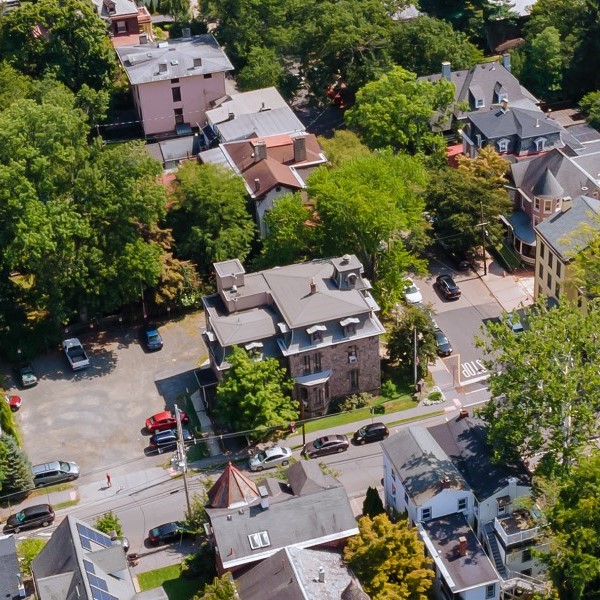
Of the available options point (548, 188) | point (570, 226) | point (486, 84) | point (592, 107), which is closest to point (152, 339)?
point (570, 226)

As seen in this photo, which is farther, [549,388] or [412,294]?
[412,294]

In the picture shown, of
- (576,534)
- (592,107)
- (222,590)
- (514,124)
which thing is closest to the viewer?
(576,534)

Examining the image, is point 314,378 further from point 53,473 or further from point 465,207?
point 465,207

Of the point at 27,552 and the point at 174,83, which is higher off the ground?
the point at 174,83

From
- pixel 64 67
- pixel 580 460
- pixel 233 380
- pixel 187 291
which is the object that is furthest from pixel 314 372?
pixel 64 67

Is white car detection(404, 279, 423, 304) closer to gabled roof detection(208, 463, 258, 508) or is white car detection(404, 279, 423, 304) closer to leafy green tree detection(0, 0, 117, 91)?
gabled roof detection(208, 463, 258, 508)

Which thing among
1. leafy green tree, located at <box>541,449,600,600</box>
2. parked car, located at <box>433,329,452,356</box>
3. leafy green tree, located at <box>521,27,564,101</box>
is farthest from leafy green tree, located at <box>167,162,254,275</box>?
leafy green tree, located at <box>521,27,564,101</box>

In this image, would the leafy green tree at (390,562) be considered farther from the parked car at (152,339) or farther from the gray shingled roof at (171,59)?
the gray shingled roof at (171,59)

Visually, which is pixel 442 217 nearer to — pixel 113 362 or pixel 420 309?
pixel 420 309
